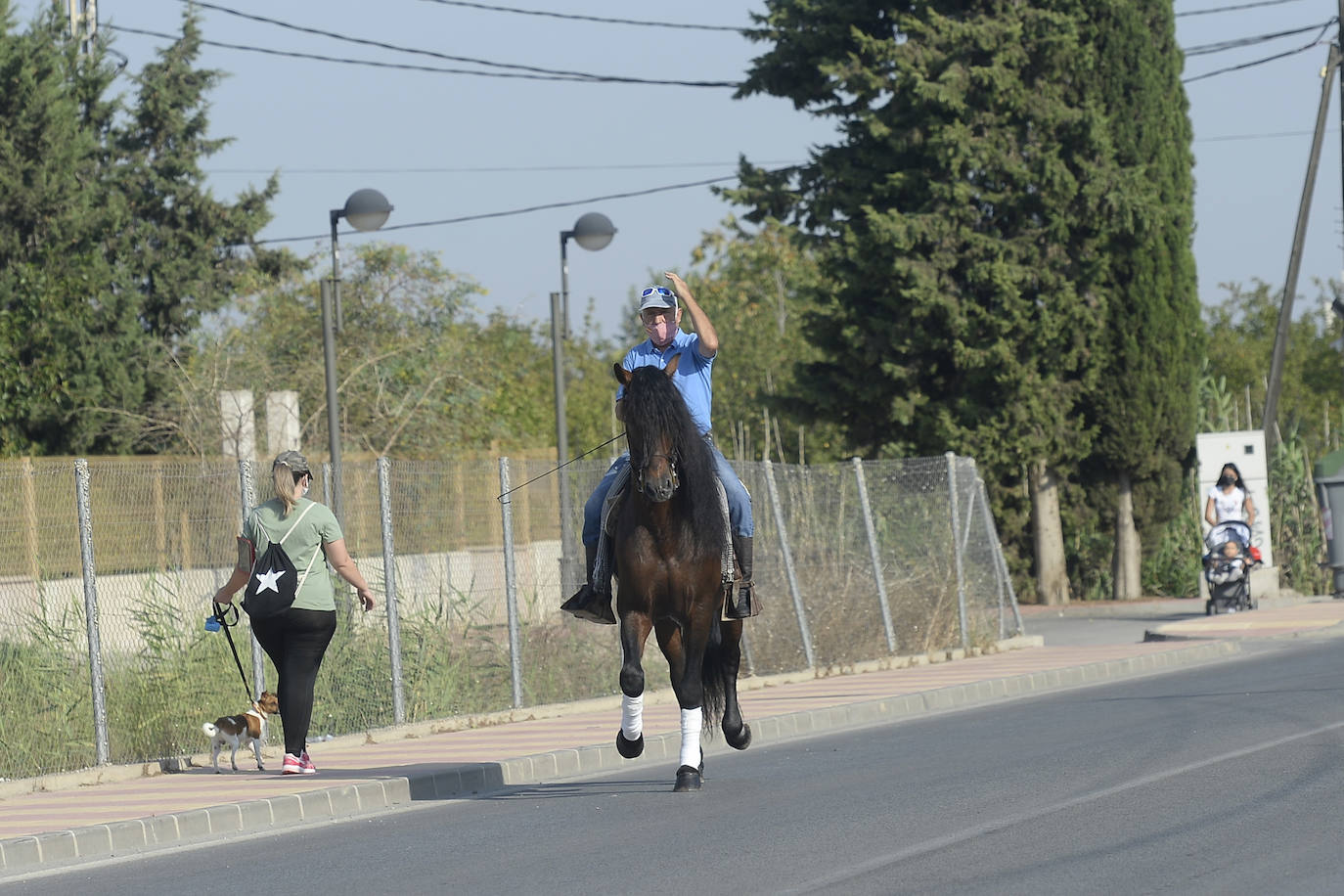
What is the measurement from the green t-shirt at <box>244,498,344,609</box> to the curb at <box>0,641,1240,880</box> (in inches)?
53.7

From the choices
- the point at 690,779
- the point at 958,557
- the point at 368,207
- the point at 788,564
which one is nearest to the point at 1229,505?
the point at 958,557

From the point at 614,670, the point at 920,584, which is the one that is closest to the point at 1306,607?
the point at 920,584

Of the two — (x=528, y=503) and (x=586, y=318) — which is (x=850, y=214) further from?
(x=586, y=318)

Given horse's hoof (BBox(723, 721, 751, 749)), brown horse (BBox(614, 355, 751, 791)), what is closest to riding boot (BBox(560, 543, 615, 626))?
brown horse (BBox(614, 355, 751, 791))

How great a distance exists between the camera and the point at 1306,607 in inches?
1013

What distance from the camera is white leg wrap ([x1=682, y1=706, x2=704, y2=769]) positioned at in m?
10.7

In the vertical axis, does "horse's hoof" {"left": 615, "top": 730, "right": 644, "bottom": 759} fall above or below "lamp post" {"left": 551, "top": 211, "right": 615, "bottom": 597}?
below

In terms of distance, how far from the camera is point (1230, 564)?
25.3 meters

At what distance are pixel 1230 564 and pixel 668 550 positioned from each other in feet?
56.1

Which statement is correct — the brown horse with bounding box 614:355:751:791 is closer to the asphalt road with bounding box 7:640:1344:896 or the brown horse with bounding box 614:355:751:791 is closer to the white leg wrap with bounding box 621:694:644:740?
the white leg wrap with bounding box 621:694:644:740

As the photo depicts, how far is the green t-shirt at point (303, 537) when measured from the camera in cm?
1203

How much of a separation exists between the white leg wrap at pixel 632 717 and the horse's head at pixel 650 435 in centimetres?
136

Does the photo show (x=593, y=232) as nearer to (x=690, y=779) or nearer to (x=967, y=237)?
(x=967, y=237)

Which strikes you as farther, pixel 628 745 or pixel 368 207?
pixel 368 207
